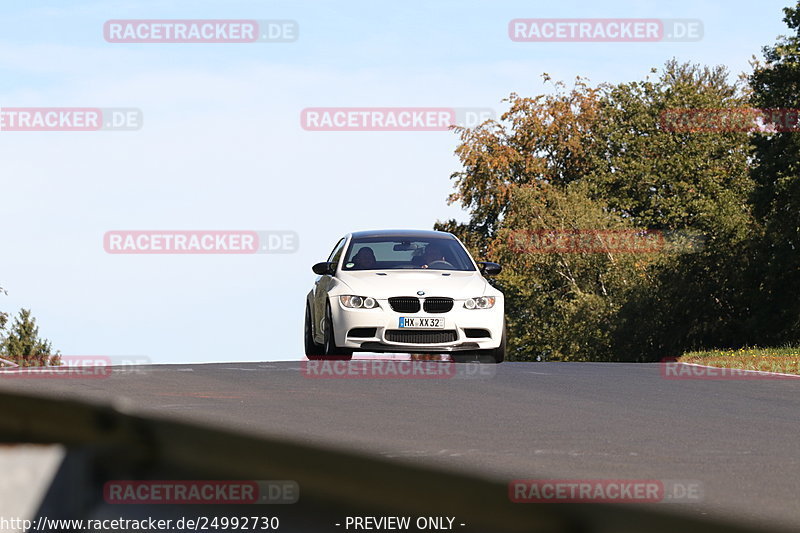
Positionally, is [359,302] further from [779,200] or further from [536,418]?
[779,200]

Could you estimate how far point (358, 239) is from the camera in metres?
20.1

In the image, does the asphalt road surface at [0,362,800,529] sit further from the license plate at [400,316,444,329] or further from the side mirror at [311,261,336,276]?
the side mirror at [311,261,336,276]

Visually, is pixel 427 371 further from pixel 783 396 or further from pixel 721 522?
pixel 721 522

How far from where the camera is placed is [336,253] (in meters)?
20.5

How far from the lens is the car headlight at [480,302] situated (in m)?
18.2

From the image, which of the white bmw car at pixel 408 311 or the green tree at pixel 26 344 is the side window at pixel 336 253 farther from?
the green tree at pixel 26 344

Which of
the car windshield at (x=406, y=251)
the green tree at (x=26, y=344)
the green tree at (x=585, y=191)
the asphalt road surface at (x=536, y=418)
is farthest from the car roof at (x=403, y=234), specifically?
the green tree at (x=26, y=344)

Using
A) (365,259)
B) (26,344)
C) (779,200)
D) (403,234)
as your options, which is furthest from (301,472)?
(26,344)

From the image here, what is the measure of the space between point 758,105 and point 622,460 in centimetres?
3795

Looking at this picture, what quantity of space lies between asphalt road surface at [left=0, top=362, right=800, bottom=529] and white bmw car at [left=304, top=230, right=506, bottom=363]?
1.92 ft

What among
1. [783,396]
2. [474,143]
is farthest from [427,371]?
[474,143]

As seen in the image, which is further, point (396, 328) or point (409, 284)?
point (409, 284)

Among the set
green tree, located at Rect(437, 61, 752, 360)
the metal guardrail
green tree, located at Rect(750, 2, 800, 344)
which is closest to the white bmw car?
the metal guardrail

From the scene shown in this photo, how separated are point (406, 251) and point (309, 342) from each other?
2.14 metres
